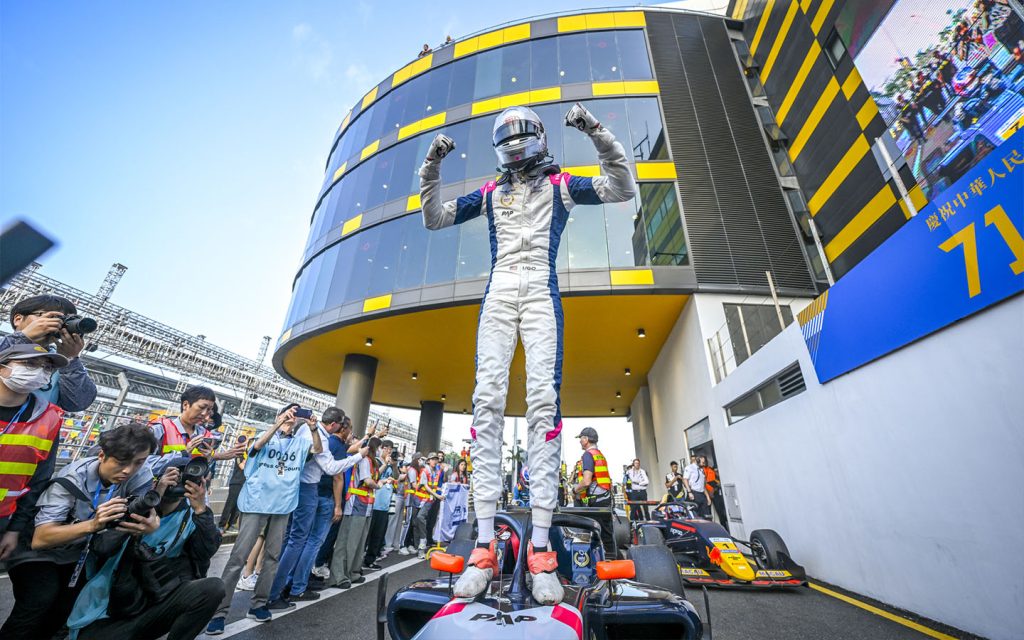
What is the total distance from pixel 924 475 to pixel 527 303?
3.90m

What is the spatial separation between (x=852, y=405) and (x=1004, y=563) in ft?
5.97

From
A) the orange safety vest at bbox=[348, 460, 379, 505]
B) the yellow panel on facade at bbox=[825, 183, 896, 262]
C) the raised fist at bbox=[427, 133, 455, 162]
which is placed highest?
the yellow panel on facade at bbox=[825, 183, 896, 262]

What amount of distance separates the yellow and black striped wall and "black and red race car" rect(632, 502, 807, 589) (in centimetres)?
791

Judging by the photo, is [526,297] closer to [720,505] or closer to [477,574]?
[477,574]

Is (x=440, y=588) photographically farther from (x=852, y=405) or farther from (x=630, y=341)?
(x=630, y=341)

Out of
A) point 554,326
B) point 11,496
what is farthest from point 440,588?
point 11,496

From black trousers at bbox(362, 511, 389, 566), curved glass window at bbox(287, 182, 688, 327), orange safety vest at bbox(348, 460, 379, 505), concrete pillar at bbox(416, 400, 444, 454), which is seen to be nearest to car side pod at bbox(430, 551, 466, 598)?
orange safety vest at bbox(348, 460, 379, 505)

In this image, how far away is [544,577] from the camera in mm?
1610

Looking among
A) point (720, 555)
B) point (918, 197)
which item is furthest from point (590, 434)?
point (918, 197)

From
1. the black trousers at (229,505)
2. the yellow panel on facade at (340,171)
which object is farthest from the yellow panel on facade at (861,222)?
the yellow panel on facade at (340,171)

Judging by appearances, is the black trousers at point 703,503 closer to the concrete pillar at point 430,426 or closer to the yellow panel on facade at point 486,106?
the concrete pillar at point 430,426

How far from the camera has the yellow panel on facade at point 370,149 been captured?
49.8 feet

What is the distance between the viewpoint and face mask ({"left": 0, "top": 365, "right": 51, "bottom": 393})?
1.79m

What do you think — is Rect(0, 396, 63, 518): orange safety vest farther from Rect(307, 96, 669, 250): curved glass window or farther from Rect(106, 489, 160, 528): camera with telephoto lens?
Rect(307, 96, 669, 250): curved glass window
